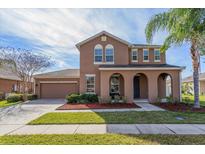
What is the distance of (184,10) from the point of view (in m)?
9.60

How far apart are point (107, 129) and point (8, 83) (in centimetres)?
2847

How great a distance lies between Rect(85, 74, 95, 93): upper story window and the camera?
20330mm

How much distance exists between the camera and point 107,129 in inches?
316

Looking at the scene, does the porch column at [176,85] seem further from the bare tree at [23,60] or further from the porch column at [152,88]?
the bare tree at [23,60]

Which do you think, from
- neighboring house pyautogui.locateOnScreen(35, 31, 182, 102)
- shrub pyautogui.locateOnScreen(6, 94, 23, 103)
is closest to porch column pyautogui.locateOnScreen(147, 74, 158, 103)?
neighboring house pyautogui.locateOnScreen(35, 31, 182, 102)

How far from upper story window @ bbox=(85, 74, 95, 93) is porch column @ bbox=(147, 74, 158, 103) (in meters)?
6.14

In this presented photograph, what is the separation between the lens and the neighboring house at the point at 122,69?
1858 cm

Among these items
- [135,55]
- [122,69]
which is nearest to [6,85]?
[122,69]

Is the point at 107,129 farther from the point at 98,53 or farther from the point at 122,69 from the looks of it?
the point at 98,53

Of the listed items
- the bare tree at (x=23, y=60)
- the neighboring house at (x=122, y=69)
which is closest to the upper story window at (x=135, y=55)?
the neighboring house at (x=122, y=69)

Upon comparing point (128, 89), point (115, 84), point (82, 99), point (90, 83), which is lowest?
point (82, 99)

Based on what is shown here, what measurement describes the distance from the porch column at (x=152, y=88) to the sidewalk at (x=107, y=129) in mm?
9926
